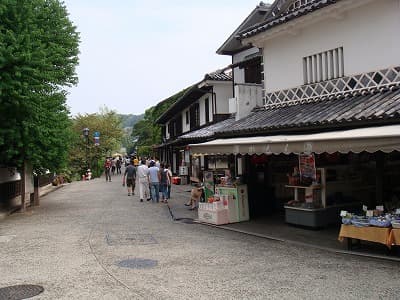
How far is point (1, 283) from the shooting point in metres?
7.38

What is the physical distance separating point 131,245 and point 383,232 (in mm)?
5576

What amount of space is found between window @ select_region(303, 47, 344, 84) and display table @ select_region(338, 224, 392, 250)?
519 centimetres

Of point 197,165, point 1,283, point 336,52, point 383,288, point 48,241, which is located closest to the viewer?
point 383,288

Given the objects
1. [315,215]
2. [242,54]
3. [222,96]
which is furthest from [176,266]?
[222,96]

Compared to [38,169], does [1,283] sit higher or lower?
lower

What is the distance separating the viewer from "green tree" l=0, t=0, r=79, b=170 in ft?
46.2

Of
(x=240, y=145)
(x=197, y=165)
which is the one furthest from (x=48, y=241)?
(x=197, y=165)

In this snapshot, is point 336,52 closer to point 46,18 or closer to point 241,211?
point 241,211

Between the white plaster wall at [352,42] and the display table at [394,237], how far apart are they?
15.4ft

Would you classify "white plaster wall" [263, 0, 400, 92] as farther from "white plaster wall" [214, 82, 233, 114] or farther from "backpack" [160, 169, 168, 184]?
"white plaster wall" [214, 82, 233, 114]

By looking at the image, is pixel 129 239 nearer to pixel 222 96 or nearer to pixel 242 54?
pixel 242 54

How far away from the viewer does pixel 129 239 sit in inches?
442

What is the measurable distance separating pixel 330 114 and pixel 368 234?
3.29 meters

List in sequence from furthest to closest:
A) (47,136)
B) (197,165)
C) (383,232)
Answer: (197,165) → (47,136) → (383,232)
